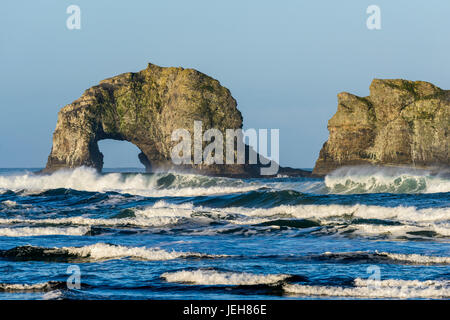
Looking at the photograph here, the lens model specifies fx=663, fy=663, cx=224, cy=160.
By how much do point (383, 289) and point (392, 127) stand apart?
77.8 metres

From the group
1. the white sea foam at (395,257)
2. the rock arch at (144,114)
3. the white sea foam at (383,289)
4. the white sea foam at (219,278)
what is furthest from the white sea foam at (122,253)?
the rock arch at (144,114)

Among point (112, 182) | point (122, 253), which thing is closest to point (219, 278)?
point (122, 253)

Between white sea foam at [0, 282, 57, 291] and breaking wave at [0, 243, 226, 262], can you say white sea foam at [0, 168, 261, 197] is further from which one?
white sea foam at [0, 282, 57, 291]

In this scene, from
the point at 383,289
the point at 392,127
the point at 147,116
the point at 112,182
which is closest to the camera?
the point at 383,289

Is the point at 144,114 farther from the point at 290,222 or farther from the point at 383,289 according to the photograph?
the point at 383,289

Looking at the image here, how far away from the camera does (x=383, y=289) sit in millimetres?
12141

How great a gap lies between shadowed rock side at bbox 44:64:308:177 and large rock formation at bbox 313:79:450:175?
1902 centimetres

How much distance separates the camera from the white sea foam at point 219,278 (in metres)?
13.2

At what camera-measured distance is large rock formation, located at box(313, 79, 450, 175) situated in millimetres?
85500

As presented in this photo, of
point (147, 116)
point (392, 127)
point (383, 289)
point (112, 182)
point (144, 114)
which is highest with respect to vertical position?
point (144, 114)

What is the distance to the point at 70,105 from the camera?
114 meters

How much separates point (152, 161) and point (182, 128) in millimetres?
7638

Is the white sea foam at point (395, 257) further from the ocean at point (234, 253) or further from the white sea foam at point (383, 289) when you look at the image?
the white sea foam at point (383, 289)
